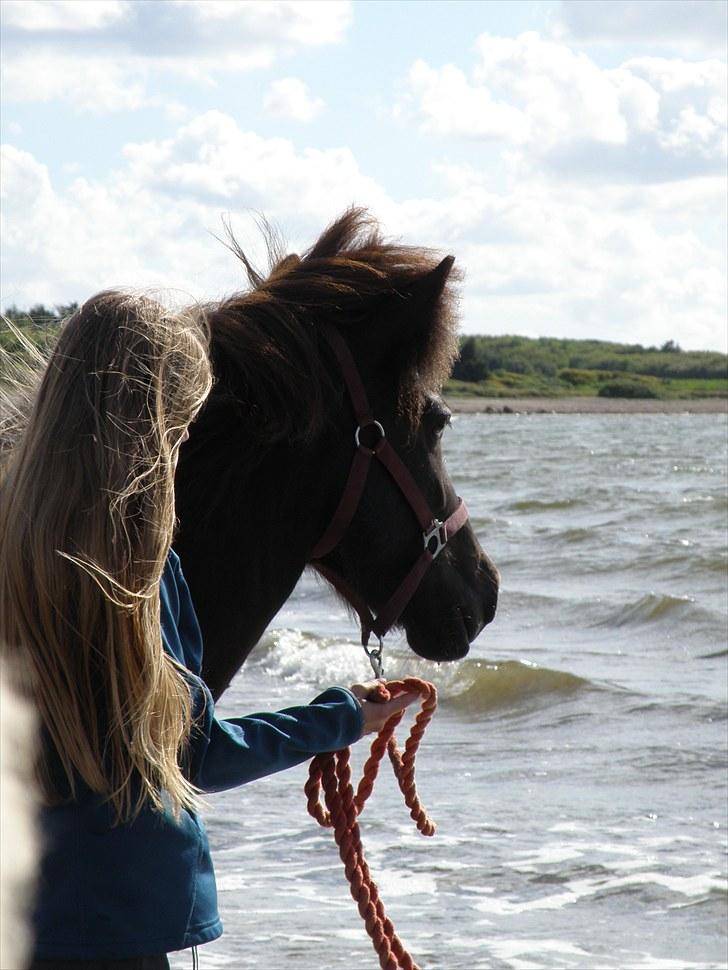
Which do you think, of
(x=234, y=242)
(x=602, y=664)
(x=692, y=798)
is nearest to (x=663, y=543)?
(x=602, y=664)

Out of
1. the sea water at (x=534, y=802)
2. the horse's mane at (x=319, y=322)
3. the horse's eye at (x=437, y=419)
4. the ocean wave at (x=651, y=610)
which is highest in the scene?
the horse's mane at (x=319, y=322)

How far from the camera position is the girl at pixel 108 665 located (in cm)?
193

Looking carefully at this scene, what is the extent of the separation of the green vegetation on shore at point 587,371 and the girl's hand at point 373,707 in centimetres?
7600

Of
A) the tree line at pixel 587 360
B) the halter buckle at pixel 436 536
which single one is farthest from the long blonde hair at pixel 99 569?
the tree line at pixel 587 360

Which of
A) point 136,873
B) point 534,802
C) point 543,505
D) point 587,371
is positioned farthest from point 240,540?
point 587,371

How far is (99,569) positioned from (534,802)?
16.9ft

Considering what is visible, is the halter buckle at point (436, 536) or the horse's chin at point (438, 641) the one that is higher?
the halter buckle at point (436, 536)

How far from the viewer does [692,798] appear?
21.8 feet

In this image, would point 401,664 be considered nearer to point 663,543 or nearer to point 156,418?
point 663,543

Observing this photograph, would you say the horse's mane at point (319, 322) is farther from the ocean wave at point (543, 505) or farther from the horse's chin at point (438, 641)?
the ocean wave at point (543, 505)

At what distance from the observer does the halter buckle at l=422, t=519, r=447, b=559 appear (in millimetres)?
2721

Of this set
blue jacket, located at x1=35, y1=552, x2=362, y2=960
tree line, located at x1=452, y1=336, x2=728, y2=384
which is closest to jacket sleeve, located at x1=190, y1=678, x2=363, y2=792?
blue jacket, located at x1=35, y1=552, x2=362, y2=960

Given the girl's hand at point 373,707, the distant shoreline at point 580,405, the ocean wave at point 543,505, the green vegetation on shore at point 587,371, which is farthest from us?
the green vegetation on shore at point 587,371

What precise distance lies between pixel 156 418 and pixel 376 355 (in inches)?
28.8
